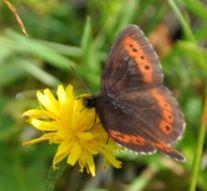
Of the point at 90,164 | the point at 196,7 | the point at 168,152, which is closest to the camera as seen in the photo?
the point at 168,152

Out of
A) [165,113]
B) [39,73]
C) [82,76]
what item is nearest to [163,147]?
[165,113]

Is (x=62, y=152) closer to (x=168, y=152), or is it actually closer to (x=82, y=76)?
(x=168, y=152)

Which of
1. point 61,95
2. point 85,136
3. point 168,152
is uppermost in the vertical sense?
point 61,95

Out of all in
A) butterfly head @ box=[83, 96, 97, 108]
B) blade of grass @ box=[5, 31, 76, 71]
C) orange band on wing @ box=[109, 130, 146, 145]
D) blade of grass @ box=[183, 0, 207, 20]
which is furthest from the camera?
blade of grass @ box=[5, 31, 76, 71]

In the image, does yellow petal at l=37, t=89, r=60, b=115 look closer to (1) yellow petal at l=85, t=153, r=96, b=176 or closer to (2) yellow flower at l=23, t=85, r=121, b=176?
(2) yellow flower at l=23, t=85, r=121, b=176

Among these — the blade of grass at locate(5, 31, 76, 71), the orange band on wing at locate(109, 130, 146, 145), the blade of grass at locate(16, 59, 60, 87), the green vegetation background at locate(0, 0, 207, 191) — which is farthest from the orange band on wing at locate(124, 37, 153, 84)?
the blade of grass at locate(16, 59, 60, 87)

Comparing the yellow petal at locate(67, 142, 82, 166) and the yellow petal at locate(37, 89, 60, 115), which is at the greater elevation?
the yellow petal at locate(37, 89, 60, 115)

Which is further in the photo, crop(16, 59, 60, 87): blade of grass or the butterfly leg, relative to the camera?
crop(16, 59, 60, 87): blade of grass

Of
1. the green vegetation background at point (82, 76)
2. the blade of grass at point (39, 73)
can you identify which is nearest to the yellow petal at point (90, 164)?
the green vegetation background at point (82, 76)
